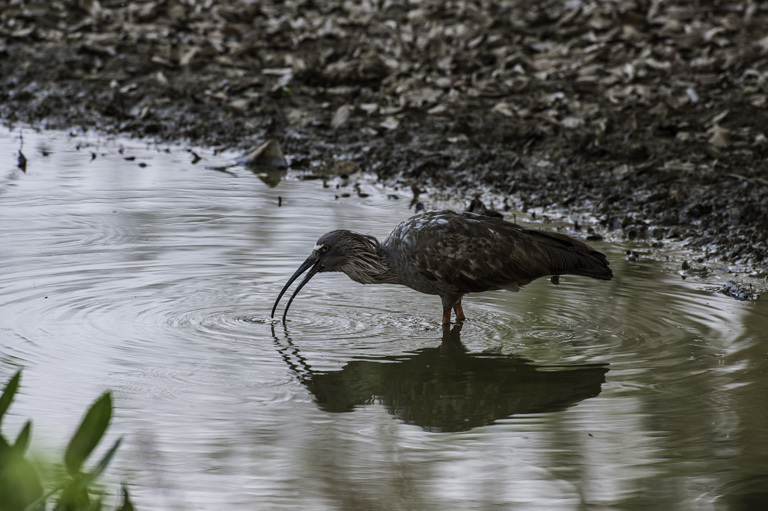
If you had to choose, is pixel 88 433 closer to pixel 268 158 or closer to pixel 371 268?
pixel 371 268

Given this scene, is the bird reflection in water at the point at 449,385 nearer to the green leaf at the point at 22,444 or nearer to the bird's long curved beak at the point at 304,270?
the bird's long curved beak at the point at 304,270

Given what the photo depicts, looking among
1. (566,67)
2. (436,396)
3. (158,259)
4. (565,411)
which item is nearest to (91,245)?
(158,259)

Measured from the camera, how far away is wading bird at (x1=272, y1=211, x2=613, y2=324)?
6.57 m

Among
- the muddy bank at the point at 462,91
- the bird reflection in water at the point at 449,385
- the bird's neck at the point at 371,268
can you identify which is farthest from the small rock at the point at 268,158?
the bird reflection in water at the point at 449,385

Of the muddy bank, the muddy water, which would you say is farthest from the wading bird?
the muddy bank

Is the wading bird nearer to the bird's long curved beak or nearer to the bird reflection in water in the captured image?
the bird's long curved beak

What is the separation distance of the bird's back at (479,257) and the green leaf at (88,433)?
483 centimetres

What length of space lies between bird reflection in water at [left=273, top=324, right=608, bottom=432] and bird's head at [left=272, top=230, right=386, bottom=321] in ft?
2.86

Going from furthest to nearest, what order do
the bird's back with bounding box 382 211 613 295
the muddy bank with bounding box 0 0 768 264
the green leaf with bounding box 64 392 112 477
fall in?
the muddy bank with bounding box 0 0 768 264
the bird's back with bounding box 382 211 613 295
the green leaf with bounding box 64 392 112 477

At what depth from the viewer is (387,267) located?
681cm

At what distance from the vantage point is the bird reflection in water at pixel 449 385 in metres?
5.14

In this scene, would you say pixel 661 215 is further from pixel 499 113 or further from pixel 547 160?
pixel 499 113

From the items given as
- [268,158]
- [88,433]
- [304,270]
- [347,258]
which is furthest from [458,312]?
[88,433]

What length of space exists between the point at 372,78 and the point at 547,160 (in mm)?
3191
